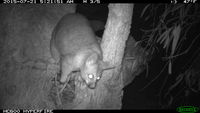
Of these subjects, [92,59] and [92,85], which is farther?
[92,59]

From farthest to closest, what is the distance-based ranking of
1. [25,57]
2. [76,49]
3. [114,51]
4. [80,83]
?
[25,57] → [76,49] → [80,83] → [114,51]

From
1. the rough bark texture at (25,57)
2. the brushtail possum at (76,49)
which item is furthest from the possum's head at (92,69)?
the rough bark texture at (25,57)

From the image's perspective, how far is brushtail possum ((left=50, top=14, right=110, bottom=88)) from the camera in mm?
3674

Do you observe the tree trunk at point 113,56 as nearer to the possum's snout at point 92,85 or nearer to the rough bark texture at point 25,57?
the possum's snout at point 92,85

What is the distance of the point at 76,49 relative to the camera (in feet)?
12.7

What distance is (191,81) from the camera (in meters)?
3.54

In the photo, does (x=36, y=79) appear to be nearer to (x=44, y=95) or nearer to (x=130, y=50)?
(x=44, y=95)

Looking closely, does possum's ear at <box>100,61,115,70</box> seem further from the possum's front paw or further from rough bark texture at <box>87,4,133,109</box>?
the possum's front paw

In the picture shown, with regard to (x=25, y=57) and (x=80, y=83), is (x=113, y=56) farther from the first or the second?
(x=25, y=57)

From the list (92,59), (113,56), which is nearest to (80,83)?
(92,59)

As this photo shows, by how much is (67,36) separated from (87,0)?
0.89m

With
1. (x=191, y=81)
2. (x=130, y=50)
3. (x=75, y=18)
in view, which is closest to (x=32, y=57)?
(x=75, y=18)

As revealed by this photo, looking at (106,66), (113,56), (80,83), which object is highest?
(113,56)

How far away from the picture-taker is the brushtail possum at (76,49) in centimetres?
367
